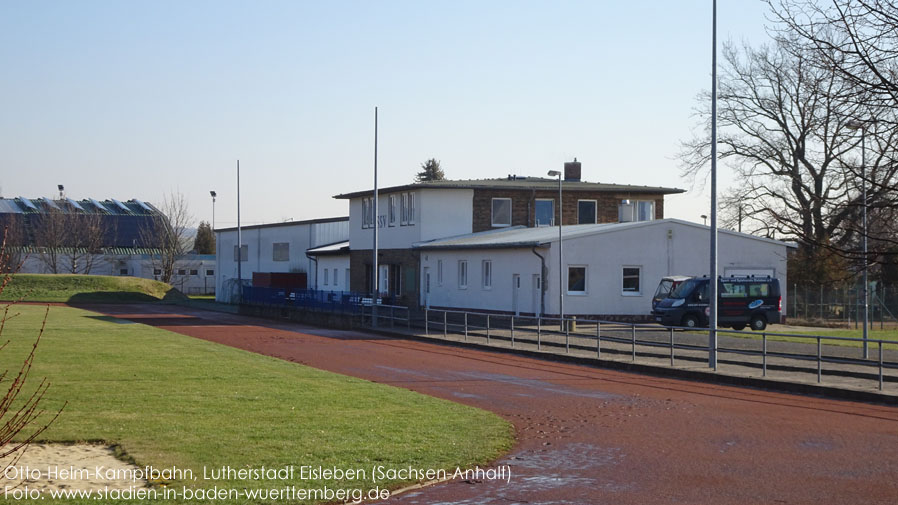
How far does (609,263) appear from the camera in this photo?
131 ft

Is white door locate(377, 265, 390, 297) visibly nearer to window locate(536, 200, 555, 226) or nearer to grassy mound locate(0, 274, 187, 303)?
window locate(536, 200, 555, 226)

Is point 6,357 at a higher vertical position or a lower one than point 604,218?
lower

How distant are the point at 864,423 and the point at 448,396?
6.60m

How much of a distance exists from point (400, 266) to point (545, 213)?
26.5 ft

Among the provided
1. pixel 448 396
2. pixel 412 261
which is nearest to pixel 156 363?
pixel 448 396

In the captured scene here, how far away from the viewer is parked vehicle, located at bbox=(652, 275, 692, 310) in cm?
3728

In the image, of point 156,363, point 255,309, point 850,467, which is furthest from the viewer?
point 255,309

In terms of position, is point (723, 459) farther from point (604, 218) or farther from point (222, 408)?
point (604, 218)

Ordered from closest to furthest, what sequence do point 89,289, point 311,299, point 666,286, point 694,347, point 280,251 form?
point 694,347 → point 666,286 → point 311,299 → point 280,251 → point 89,289

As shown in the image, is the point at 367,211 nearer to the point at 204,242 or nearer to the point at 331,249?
the point at 331,249

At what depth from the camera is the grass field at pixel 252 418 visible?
422 inches

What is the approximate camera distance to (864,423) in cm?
1445

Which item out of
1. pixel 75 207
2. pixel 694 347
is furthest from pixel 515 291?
pixel 75 207

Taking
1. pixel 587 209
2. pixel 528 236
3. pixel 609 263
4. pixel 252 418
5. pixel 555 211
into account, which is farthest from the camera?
pixel 587 209
